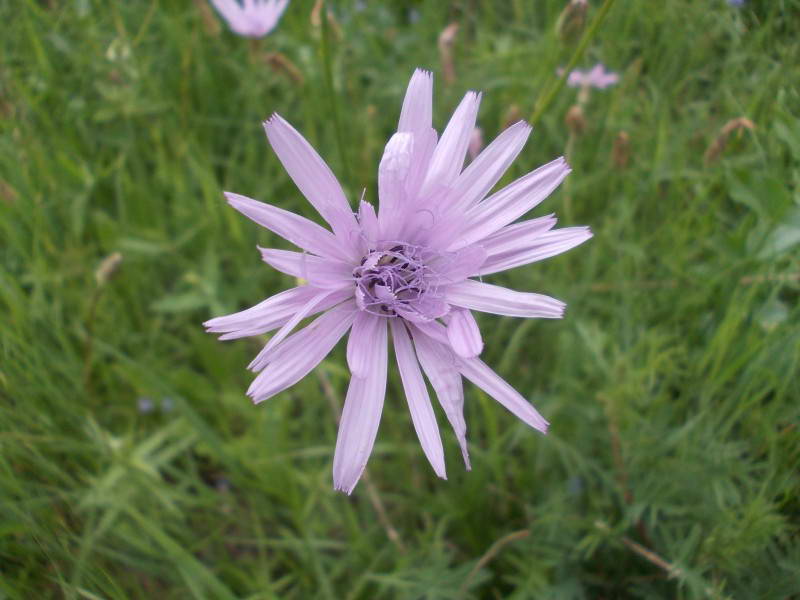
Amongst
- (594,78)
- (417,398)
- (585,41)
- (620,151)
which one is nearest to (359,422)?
(417,398)

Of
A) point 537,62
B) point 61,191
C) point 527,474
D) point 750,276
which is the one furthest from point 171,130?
point 750,276

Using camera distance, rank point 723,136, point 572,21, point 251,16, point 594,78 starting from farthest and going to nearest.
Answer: point 251,16 < point 594,78 < point 723,136 < point 572,21

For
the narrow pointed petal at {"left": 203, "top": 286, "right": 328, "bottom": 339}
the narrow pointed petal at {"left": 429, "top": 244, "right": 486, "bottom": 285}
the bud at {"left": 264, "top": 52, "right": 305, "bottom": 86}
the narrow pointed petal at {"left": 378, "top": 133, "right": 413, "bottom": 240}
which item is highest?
the bud at {"left": 264, "top": 52, "right": 305, "bottom": 86}

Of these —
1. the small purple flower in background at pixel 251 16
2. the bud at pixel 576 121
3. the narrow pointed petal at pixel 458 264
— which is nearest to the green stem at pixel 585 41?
the bud at pixel 576 121

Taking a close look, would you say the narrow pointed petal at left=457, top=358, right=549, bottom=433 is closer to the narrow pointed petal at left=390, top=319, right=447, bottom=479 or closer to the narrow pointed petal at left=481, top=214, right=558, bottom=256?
the narrow pointed petal at left=390, top=319, right=447, bottom=479

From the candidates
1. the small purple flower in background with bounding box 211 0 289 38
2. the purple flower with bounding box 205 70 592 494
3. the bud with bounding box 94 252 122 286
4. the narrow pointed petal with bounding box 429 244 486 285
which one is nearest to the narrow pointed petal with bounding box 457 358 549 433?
the purple flower with bounding box 205 70 592 494

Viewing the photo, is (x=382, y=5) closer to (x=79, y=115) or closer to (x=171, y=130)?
(x=171, y=130)

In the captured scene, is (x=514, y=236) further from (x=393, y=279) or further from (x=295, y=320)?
(x=295, y=320)

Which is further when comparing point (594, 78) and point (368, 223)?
point (594, 78)
